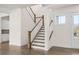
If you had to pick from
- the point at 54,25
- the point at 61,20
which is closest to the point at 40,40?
the point at 54,25

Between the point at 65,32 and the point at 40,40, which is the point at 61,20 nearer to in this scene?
the point at 65,32

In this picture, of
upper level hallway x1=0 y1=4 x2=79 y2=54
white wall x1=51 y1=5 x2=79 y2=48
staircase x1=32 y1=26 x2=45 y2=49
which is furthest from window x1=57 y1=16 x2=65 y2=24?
staircase x1=32 y1=26 x2=45 y2=49

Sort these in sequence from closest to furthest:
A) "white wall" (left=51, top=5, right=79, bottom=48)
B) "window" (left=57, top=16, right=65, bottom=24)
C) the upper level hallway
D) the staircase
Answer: the upper level hallway
"window" (left=57, top=16, right=65, bottom=24)
"white wall" (left=51, top=5, right=79, bottom=48)
the staircase

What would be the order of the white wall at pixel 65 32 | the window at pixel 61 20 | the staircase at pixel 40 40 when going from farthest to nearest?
the staircase at pixel 40 40, the white wall at pixel 65 32, the window at pixel 61 20

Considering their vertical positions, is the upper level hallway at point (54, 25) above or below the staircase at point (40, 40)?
above

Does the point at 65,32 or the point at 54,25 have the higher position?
the point at 54,25

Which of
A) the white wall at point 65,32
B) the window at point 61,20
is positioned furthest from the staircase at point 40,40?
the window at point 61,20

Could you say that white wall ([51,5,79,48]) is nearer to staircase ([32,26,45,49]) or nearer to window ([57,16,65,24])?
window ([57,16,65,24])

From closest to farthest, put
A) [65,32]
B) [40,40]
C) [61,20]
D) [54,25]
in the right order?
[61,20] → [54,25] → [65,32] → [40,40]

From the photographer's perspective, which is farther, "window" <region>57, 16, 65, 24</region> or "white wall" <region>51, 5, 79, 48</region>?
"white wall" <region>51, 5, 79, 48</region>

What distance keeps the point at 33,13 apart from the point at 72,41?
6.11ft

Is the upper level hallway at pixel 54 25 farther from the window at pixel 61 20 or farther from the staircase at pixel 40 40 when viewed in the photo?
the staircase at pixel 40 40
